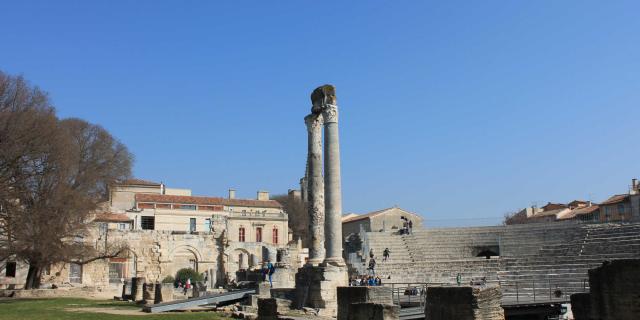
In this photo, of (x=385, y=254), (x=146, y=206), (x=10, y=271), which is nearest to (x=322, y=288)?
(x=385, y=254)

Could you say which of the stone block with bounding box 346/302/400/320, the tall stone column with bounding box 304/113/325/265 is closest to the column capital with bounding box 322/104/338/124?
the tall stone column with bounding box 304/113/325/265

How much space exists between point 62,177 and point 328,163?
1661cm

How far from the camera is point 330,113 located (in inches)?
830

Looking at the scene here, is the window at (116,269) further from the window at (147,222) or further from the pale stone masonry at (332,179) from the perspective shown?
the pale stone masonry at (332,179)

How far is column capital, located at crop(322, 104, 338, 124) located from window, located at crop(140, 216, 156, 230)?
3829 centimetres

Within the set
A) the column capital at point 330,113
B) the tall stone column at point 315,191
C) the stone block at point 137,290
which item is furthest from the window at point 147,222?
the column capital at point 330,113

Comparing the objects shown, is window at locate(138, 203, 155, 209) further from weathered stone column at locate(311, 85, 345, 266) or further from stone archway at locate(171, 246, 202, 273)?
weathered stone column at locate(311, 85, 345, 266)

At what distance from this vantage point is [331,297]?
63.3 ft

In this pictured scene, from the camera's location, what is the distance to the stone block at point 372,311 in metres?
8.49

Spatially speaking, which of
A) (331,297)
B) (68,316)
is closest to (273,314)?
(331,297)

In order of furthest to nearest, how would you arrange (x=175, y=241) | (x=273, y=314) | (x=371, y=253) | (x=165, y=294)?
(x=175, y=241) → (x=371, y=253) → (x=165, y=294) → (x=273, y=314)

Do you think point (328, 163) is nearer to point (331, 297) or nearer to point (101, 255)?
point (331, 297)

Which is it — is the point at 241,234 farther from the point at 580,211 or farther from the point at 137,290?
the point at 580,211

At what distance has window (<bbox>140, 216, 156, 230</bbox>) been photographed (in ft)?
181
